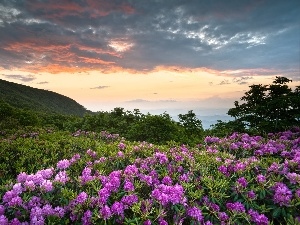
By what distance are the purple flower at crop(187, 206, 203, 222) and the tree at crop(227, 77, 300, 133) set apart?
7.62 metres

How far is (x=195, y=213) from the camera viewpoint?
337 centimetres

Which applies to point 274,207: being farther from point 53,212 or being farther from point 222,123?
point 222,123

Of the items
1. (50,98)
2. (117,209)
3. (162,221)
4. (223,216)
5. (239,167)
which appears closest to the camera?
(162,221)

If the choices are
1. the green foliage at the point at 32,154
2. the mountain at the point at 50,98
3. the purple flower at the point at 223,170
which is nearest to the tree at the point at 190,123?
the green foliage at the point at 32,154

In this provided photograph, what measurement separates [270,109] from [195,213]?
27.7 feet

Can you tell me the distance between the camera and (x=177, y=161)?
4.71 m

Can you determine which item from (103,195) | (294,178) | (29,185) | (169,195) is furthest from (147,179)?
(294,178)

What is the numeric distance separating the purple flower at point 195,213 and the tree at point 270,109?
762 cm

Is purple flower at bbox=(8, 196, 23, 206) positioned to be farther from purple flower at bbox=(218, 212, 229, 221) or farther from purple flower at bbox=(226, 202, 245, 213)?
purple flower at bbox=(226, 202, 245, 213)

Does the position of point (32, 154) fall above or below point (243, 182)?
above

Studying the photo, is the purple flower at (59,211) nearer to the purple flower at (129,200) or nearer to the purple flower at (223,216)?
the purple flower at (129,200)

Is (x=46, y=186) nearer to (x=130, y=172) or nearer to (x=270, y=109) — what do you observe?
(x=130, y=172)

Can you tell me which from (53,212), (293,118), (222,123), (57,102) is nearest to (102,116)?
(222,123)

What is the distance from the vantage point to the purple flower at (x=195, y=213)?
11.0 feet
